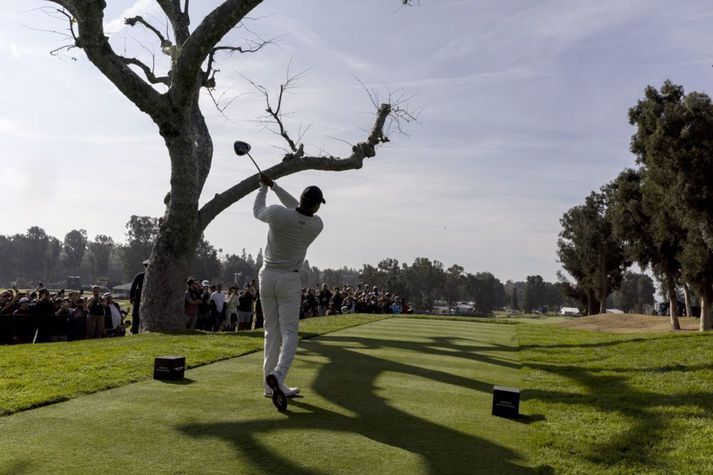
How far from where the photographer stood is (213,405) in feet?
19.9

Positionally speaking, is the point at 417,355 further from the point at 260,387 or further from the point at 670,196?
the point at 670,196

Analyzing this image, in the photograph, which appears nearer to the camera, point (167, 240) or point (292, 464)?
point (292, 464)

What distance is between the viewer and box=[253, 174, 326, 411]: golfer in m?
6.41

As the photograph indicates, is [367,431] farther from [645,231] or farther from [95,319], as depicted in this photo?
[645,231]

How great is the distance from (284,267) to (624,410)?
4.45m

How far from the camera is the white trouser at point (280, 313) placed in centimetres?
641

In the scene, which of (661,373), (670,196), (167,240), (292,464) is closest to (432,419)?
(292,464)

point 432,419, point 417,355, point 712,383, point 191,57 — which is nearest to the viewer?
point 432,419

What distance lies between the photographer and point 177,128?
1571 centimetres

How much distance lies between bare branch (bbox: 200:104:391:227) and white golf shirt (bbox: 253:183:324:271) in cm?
1097

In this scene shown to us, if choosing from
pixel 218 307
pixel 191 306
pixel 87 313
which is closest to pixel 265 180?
pixel 87 313

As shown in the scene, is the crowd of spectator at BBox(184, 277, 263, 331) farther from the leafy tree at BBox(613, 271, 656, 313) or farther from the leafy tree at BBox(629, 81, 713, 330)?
the leafy tree at BBox(613, 271, 656, 313)

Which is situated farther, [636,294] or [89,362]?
[636,294]

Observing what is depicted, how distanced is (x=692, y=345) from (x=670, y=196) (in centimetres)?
2188
